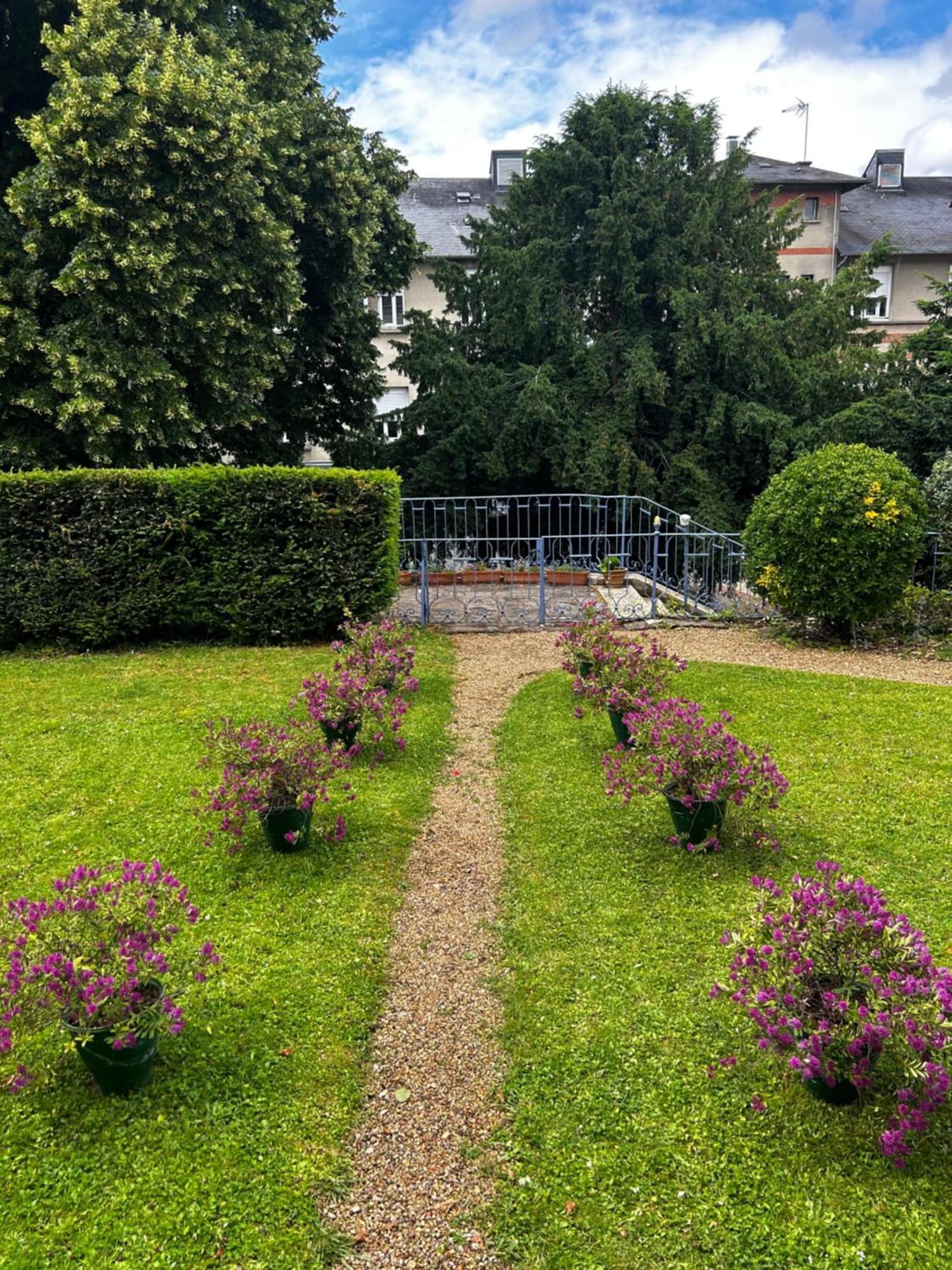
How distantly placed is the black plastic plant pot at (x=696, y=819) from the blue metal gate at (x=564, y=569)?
6.81 metres

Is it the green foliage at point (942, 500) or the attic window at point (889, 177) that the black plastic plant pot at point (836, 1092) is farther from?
the attic window at point (889, 177)

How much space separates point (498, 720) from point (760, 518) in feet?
16.7

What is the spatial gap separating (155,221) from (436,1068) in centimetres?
1095

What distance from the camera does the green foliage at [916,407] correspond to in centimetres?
1152

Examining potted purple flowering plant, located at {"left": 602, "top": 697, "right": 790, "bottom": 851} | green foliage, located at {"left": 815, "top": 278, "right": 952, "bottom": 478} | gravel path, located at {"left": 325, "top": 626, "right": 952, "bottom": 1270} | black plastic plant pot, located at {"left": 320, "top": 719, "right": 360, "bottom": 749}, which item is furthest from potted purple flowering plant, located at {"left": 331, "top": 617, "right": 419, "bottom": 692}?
green foliage, located at {"left": 815, "top": 278, "right": 952, "bottom": 478}

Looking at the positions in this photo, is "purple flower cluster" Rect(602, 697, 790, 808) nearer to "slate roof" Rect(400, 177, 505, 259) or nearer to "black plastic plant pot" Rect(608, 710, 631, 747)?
"black plastic plant pot" Rect(608, 710, 631, 747)

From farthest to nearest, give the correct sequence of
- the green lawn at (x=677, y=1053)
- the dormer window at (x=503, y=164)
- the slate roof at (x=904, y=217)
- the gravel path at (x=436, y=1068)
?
the dormer window at (x=503, y=164), the slate roof at (x=904, y=217), the gravel path at (x=436, y=1068), the green lawn at (x=677, y=1053)

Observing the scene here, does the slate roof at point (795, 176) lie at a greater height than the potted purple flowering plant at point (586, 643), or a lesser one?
greater

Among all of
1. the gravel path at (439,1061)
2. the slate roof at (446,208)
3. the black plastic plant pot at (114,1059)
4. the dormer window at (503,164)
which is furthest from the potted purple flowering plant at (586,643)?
the dormer window at (503,164)

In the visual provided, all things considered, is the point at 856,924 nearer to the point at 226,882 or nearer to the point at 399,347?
the point at 226,882

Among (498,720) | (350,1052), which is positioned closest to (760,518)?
(498,720)

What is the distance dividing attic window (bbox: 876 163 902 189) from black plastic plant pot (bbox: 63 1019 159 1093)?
4229cm

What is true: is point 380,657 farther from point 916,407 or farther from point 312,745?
point 916,407

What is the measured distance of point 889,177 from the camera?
3434cm
